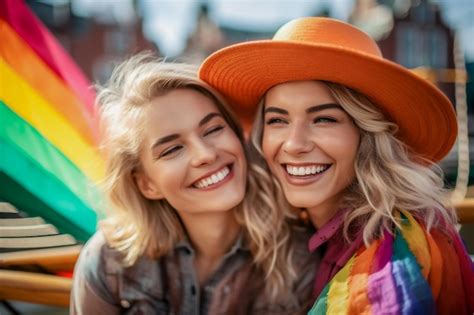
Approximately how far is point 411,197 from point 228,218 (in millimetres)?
667

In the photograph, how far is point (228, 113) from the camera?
189cm

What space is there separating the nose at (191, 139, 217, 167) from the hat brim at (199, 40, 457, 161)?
0.76ft

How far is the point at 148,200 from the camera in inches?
79.6

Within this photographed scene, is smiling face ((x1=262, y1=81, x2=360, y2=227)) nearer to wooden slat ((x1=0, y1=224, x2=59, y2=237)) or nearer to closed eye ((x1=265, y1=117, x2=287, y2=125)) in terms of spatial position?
closed eye ((x1=265, y1=117, x2=287, y2=125))

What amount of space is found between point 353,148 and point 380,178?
0.12 meters

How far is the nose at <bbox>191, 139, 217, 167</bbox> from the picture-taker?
1.74 meters

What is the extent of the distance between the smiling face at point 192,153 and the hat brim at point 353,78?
0.46 feet

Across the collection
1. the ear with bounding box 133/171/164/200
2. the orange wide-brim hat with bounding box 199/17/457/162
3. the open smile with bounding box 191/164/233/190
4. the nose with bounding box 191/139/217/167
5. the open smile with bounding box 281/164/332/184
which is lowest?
the ear with bounding box 133/171/164/200

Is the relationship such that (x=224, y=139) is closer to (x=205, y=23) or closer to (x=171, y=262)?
(x=171, y=262)

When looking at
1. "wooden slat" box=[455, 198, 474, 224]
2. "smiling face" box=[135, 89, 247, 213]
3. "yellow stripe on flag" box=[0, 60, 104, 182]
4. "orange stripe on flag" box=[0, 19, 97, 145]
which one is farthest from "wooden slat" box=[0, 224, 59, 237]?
"wooden slat" box=[455, 198, 474, 224]

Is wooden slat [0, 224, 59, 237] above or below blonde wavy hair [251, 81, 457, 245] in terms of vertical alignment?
below

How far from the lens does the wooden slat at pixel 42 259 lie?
2277 millimetres

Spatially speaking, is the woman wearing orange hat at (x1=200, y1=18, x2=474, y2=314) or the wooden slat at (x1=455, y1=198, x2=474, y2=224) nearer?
the woman wearing orange hat at (x1=200, y1=18, x2=474, y2=314)

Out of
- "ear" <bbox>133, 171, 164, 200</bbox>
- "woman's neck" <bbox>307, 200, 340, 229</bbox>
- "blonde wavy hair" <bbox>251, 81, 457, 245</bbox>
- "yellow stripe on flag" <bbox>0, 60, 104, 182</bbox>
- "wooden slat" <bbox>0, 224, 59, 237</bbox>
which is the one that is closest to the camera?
"blonde wavy hair" <bbox>251, 81, 457, 245</bbox>
